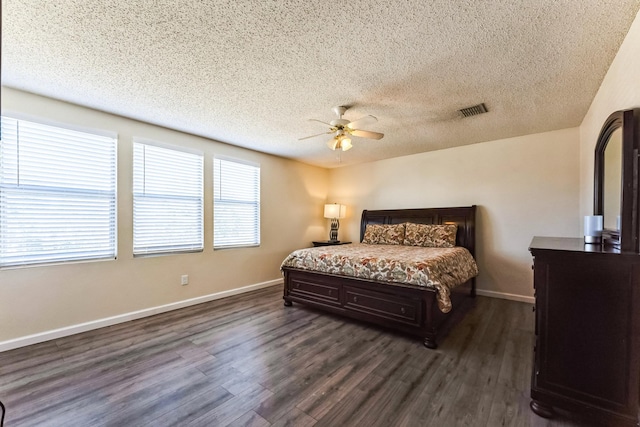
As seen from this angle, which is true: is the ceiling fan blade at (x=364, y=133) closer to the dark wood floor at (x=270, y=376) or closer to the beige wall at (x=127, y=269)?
the dark wood floor at (x=270, y=376)

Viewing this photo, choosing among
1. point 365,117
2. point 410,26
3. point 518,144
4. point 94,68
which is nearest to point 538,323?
point 410,26

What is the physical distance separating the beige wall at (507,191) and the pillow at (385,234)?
2.00ft

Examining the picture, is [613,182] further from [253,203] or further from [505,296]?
[253,203]

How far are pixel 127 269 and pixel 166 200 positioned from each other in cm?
93


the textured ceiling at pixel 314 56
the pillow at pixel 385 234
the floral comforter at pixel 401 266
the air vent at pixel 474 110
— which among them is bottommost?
the floral comforter at pixel 401 266

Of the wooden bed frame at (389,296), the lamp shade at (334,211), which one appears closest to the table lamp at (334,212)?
the lamp shade at (334,211)

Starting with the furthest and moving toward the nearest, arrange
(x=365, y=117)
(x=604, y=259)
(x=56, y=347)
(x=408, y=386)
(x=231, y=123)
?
(x=231, y=123), (x=365, y=117), (x=56, y=347), (x=408, y=386), (x=604, y=259)

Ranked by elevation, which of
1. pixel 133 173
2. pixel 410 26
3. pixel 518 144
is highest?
pixel 410 26

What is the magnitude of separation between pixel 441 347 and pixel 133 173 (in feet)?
12.5

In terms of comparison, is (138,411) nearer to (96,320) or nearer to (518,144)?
(96,320)

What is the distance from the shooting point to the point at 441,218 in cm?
467

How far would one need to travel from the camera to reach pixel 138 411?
6.29 ft

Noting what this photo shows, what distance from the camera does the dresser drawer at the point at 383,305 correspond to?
2.89m

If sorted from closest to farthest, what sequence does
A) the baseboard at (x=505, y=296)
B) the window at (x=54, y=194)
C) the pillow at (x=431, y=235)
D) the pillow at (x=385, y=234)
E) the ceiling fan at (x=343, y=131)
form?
the window at (x=54, y=194)
the ceiling fan at (x=343, y=131)
the baseboard at (x=505, y=296)
the pillow at (x=431, y=235)
the pillow at (x=385, y=234)
